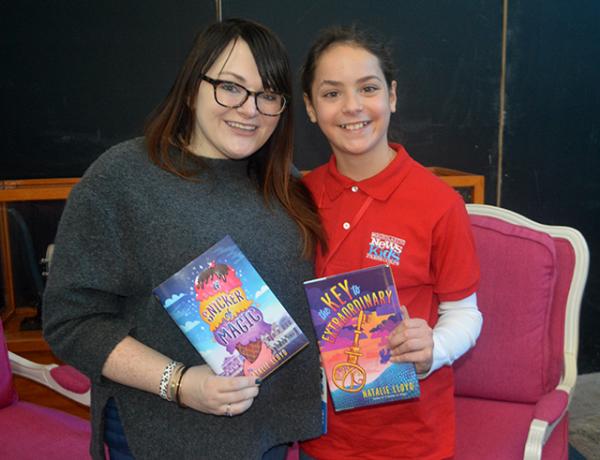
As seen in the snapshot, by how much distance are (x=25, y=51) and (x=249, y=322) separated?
91.0 inches

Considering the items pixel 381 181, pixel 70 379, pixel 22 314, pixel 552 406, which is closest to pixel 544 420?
pixel 552 406

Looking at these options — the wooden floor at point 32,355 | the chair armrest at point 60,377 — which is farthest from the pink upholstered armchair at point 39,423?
the wooden floor at point 32,355

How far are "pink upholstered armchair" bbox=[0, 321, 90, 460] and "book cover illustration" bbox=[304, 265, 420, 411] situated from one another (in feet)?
3.53

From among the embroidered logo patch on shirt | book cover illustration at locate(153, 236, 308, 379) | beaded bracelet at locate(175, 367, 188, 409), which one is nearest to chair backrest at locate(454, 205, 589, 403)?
the embroidered logo patch on shirt

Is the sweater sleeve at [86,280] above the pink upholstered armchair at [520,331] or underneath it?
above

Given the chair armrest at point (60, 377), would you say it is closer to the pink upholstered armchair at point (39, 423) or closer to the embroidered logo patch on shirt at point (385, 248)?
the pink upholstered armchair at point (39, 423)

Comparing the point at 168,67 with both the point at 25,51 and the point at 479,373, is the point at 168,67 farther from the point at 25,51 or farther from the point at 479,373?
the point at 479,373

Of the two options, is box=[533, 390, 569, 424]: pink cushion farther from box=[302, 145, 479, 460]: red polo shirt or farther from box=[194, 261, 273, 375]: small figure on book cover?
box=[194, 261, 273, 375]: small figure on book cover

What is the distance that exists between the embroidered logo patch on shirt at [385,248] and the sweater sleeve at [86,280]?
1.71 feet

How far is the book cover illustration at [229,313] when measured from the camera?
3.81 feet

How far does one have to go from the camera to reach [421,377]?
1.35 m

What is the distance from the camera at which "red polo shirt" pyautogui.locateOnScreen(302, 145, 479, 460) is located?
134 centimetres

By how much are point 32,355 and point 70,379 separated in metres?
0.59

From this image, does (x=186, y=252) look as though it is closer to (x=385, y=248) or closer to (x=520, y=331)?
(x=385, y=248)
